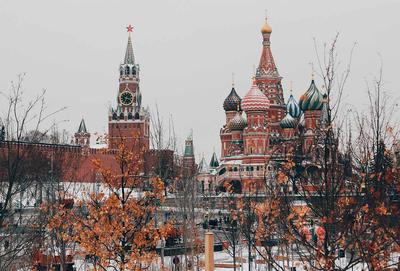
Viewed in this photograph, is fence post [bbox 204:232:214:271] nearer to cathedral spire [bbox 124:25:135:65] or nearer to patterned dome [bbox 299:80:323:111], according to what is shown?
patterned dome [bbox 299:80:323:111]

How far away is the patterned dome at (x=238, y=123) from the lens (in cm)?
7994

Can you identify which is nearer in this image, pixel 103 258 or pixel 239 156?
pixel 103 258

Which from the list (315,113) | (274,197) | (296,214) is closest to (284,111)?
(315,113)

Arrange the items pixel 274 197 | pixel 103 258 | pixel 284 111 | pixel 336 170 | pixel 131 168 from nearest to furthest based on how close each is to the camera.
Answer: pixel 336 170, pixel 103 258, pixel 131 168, pixel 274 197, pixel 284 111

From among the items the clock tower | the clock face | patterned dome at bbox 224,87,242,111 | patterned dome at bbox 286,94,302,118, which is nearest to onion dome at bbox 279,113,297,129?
patterned dome at bbox 286,94,302,118

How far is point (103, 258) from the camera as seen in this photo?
1346 cm

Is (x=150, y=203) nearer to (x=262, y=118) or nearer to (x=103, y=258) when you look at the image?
(x=103, y=258)

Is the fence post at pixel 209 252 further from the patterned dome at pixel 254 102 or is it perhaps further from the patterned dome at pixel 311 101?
the patterned dome at pixel 311 101

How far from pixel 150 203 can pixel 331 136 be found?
518 centimetres

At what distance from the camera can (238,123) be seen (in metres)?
80.0

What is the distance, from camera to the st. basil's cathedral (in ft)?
239

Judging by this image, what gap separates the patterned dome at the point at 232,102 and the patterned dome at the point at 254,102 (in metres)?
10.4

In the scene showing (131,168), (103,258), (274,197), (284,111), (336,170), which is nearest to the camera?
(336,170)

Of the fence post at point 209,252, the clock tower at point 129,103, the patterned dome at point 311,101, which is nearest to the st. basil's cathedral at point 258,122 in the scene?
the patterned dome at point 311,101
